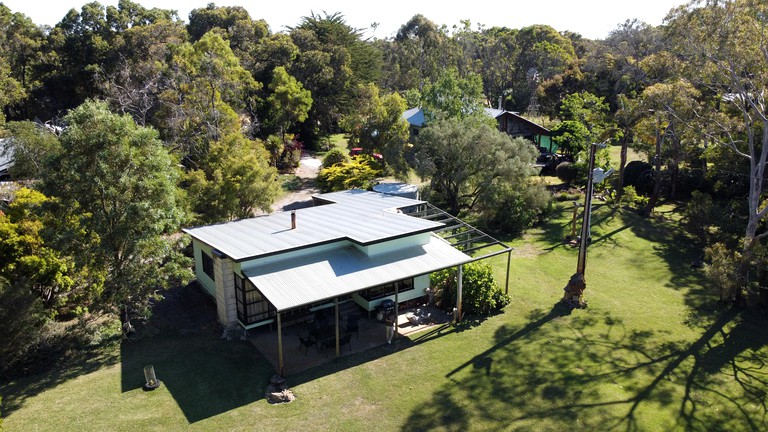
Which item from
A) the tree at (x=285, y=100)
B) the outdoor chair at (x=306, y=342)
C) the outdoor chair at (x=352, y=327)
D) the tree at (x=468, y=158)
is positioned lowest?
the outdoor chair at (x=306, y=342)

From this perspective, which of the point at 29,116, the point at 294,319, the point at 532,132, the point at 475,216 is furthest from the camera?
the point at 29,116

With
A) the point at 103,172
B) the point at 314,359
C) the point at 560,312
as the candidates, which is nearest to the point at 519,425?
the point at 314,359

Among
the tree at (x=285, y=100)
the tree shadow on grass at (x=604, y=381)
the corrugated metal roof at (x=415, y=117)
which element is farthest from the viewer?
the corrugated metal roof at (x=415, y=117)

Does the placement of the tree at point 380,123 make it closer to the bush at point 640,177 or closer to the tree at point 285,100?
the tree at point 285,100

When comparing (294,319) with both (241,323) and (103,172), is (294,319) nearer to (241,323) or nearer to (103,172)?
(241,323)

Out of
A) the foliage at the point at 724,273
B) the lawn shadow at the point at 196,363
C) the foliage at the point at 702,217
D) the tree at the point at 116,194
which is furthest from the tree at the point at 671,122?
the tree at the point at 116,194

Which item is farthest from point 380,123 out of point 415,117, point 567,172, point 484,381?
point 484,381
